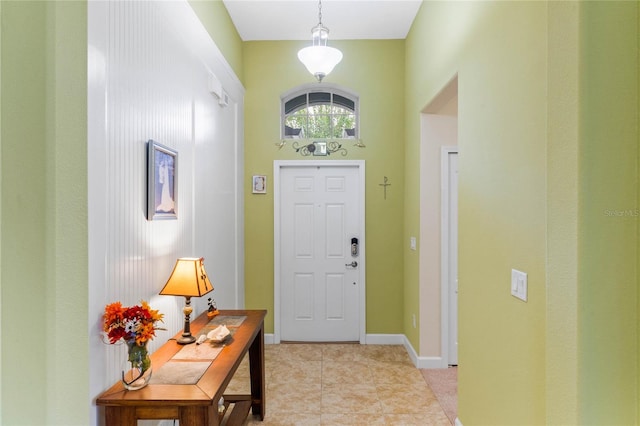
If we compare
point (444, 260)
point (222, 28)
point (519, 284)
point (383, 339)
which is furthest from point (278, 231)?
point (519, 284)

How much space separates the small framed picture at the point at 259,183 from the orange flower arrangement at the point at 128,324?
8.27 ft

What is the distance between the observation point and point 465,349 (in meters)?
2.17

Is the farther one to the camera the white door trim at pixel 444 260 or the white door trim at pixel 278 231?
the white door trim at pixel 278 231

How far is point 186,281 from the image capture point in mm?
1896

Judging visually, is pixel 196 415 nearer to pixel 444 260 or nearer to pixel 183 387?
pixel 183 387

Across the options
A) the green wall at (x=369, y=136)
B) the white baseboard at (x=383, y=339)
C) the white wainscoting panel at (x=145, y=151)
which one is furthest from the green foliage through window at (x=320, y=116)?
the white baseboard at (x=383, y=339)

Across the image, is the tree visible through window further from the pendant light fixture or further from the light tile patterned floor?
the light tile patterned floor

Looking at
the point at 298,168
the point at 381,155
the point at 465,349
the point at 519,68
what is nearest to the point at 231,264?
the point at 298,168

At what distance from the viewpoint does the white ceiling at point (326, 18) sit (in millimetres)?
3199

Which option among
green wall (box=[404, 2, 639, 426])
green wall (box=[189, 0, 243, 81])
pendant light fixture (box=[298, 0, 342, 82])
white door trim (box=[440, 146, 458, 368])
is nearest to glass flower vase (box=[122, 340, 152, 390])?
green wall (box=[404, 2, 639, 426])

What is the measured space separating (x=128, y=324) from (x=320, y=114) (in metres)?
3.13

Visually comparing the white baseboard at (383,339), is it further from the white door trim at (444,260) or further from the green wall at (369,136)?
the white door trim at (444,260)

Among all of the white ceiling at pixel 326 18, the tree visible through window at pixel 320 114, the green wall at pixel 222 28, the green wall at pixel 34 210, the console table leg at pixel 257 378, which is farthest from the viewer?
the tree visible through window at pixel 320 114

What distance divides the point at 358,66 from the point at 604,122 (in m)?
3.11
